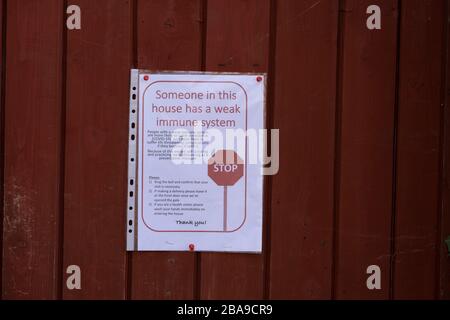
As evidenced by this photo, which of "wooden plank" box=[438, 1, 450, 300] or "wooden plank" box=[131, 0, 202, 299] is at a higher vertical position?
"wooden plank" box=[131, 0, 202, 299]

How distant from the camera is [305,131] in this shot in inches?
94.2

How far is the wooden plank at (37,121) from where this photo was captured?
2.37 m

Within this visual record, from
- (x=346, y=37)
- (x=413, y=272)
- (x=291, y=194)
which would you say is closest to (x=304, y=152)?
(x=291, y=194)

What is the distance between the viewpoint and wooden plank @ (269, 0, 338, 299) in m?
2.39

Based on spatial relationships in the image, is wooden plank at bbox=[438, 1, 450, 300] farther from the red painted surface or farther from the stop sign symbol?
the stop sign symbol

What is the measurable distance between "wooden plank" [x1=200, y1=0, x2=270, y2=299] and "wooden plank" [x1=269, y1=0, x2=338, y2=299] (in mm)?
90

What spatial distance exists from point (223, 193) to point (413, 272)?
98cm

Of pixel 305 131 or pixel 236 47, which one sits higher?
pixel 236 47

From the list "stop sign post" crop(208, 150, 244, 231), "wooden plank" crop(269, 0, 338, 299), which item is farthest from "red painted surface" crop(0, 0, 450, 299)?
"stop sign post" crop(208, 150, 244, 231)

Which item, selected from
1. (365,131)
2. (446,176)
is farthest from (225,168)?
(446,176)

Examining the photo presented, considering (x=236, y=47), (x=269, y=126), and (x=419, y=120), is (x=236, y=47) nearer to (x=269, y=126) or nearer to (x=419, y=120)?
(x=269, y=126)

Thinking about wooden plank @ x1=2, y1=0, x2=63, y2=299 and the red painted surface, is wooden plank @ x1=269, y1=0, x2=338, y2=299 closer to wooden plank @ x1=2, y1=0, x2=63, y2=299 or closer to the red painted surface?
the red painted surface

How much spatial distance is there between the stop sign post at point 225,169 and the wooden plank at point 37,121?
0.73 metres

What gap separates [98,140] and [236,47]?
781 millimetres
